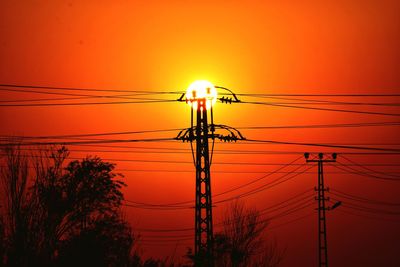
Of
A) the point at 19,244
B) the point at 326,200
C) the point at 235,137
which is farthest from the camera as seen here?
the point at 326,200

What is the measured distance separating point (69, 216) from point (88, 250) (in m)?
6.32

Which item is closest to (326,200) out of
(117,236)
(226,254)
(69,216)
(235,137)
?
(226,254)

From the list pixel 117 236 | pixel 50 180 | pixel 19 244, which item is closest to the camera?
pixel 19 244

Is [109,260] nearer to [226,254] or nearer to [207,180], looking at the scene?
[226,254]

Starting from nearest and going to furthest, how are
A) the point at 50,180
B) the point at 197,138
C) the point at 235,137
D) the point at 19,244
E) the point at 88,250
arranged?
the point at 19,244
the point at 50,180
the point at 197,138
the point at 235,137
the point at 88,250

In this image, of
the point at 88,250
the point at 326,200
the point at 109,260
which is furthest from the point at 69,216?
the point at 326,200

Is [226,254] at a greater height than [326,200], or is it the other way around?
[326,200]

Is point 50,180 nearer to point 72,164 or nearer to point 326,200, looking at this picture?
point 72,164

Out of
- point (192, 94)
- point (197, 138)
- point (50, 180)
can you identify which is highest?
point (192, 94)

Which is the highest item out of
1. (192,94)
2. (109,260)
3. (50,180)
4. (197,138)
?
(192,94)

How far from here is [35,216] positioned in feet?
78.7

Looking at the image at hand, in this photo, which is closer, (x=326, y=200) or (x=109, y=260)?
(x=109, y=260)

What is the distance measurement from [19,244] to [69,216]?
25.6 feet

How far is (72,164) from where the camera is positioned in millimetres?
44875
